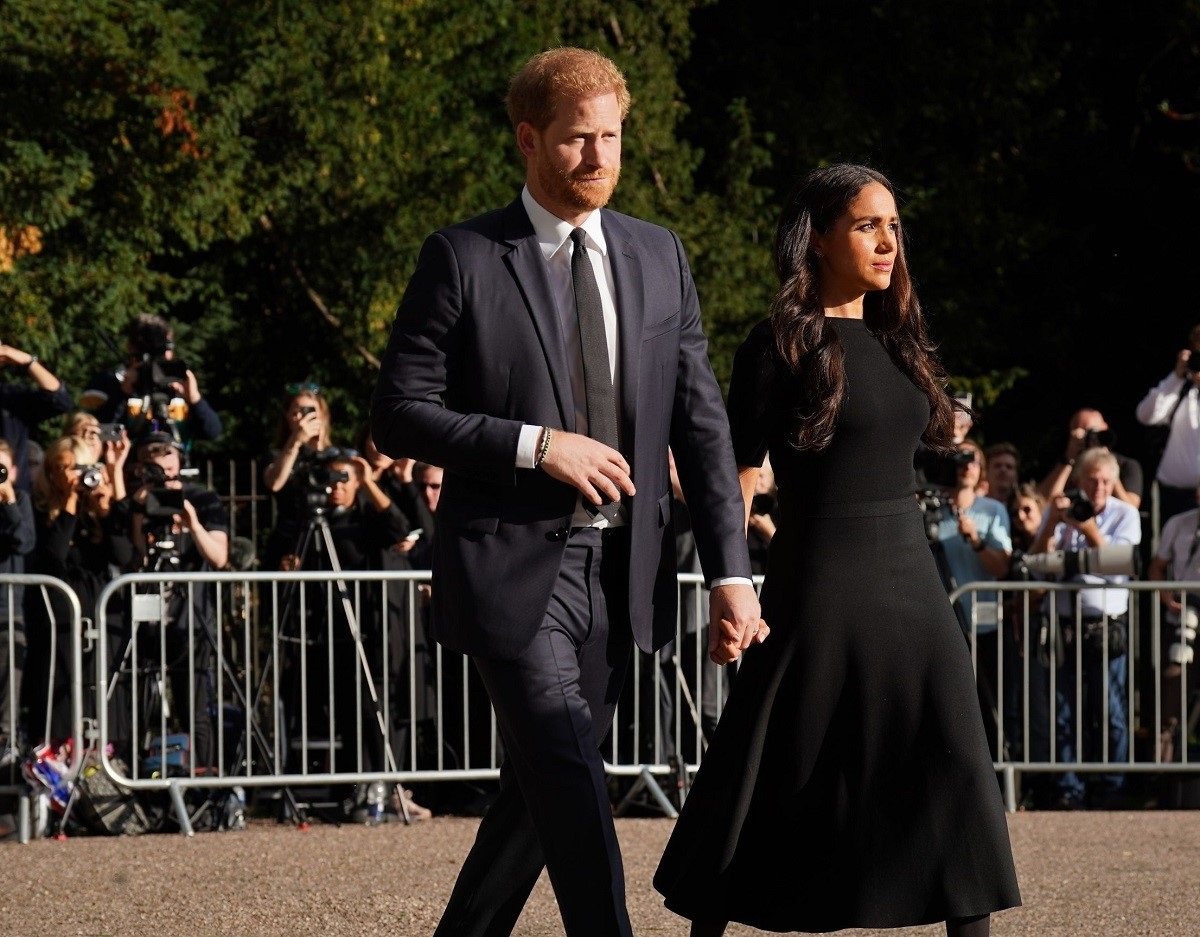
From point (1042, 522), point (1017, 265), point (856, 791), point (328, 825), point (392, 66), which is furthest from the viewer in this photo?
point (1017, 265)

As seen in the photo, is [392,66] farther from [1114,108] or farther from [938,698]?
[938,698]

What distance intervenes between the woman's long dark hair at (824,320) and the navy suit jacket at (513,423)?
0.48 metres

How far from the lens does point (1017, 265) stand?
894 inches

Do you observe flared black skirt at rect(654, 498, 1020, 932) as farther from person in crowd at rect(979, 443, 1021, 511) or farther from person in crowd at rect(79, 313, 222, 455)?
person in crowd at rect(979, 443, 1021, 511)

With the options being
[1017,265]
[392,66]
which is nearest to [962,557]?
[392,66]

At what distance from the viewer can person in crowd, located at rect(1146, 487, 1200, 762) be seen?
10312 millimetres

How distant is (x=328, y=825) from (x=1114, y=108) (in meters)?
16.8

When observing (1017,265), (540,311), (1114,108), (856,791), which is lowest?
(856,791)

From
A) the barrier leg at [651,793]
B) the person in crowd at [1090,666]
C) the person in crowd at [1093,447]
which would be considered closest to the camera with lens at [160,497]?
the barrier leg at [651,793]

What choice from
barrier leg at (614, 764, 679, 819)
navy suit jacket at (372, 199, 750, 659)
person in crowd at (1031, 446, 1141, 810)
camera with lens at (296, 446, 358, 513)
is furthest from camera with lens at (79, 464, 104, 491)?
navy suit jacket at (372, 199, 750, 659)

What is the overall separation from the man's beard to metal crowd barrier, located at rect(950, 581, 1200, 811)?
235 inches

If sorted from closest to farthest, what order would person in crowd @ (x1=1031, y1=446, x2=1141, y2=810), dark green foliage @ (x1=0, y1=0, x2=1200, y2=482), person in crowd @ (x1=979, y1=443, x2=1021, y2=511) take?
person in crowd @ (x1=1031, y1=446, x2=1141, y2=810) → person in crowd @ (x1=979, y1=443, x2=1021, y2=511) → dark green foliage @ (x1=0, y1=0, x2=1200, y2=482)

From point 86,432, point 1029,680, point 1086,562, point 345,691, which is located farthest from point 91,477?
point 1086,562

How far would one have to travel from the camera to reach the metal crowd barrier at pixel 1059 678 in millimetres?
10055
